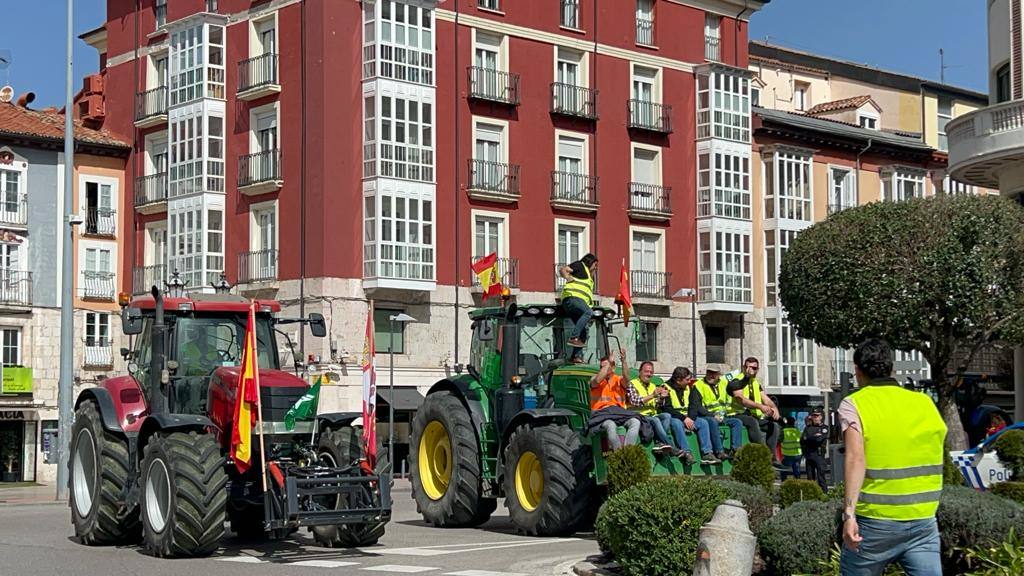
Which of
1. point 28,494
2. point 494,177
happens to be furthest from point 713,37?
point 28,494

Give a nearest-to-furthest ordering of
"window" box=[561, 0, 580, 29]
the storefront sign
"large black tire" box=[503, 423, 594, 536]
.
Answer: "large black tire" box=[503, 423, 594, 536] → the storefront sign → "window" box=[561, 0, 580, 29]

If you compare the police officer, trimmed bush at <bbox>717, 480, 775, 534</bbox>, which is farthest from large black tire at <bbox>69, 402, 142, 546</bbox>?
the police officer

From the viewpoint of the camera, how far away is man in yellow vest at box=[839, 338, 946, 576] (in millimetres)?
8609

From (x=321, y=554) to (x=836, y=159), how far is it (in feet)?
146

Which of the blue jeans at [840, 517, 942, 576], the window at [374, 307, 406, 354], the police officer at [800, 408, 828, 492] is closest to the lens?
the blue jeans at [840, 517, 942, 576]

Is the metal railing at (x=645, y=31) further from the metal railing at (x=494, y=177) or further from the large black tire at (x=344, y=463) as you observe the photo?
the large black tire at (x=344, y=463)

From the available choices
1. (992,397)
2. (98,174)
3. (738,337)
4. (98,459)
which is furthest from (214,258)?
(992,397)

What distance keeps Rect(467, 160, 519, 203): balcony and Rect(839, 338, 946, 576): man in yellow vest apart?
37.4 meters

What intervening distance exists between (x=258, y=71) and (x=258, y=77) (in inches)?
7.7

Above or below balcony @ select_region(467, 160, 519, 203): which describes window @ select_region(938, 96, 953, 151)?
above

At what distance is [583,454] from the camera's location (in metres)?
18.2

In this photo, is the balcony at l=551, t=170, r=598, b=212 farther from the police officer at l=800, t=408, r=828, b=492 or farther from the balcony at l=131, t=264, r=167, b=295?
the police officer at l=800, t=408, r=828, b=492

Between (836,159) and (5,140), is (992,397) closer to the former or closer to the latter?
(836,159)

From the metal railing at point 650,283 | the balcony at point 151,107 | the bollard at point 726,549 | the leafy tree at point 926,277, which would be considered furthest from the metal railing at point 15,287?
the bollard at point 726,549
